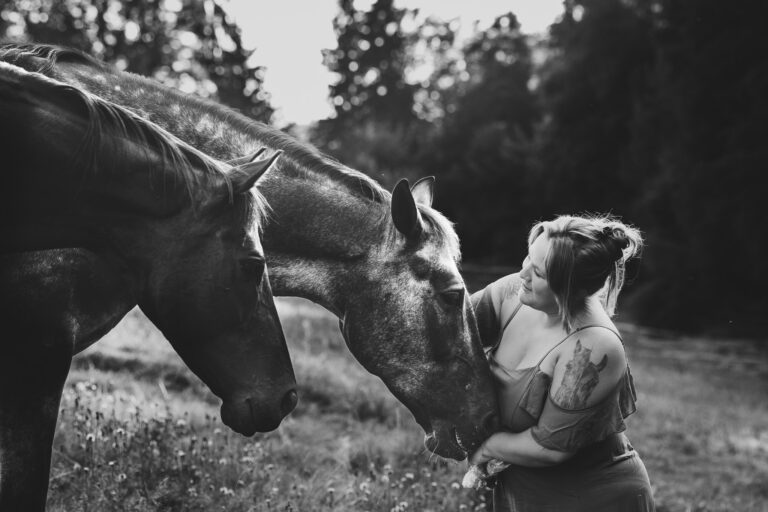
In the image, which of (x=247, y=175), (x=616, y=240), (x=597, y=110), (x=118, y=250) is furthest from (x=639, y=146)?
(x=118, y=250)

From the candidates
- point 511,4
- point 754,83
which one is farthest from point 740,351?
point 511,4

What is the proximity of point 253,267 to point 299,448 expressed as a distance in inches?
103

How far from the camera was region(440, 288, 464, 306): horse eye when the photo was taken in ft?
10.9

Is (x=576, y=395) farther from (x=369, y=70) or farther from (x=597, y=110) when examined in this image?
(x=597, y=110)

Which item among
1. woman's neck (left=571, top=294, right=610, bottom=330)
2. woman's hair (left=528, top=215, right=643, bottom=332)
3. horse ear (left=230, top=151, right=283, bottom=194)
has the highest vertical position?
woman's hair (left=528, top=215, right=643, bottom=332)

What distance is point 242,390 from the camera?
2.64m

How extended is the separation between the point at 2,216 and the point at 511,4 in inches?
183

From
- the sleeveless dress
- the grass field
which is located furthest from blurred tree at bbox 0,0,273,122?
the sleeveless dress

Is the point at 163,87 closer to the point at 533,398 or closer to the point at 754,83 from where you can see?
the point at 533,398

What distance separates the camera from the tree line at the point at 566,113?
657 cm

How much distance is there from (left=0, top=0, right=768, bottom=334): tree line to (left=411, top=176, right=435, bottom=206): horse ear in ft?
0.79

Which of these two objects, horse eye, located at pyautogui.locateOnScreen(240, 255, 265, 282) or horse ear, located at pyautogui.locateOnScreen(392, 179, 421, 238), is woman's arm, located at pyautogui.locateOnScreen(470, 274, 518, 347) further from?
horse eye, located at pyautogui.locateOnScreen(240, 255, 265, 282)

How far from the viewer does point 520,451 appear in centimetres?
283

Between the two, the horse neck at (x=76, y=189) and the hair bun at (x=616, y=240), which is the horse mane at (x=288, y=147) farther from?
the horse neck at (x=76, y=189)
